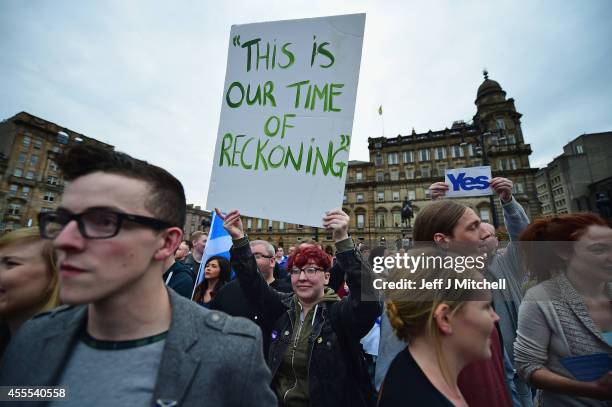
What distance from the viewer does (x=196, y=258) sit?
5676 millimetres

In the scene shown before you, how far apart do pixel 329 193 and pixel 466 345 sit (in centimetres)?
130

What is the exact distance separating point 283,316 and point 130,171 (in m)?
1.76

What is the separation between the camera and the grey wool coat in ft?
3.31

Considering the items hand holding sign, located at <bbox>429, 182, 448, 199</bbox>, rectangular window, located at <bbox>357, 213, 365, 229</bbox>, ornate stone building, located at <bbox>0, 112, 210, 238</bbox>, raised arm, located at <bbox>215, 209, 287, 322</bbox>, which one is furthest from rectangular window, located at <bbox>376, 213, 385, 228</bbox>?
raised arm, located at <bbox>215, 209, 287, 322</bbox>

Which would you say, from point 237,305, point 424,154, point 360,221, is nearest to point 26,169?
point 360,221

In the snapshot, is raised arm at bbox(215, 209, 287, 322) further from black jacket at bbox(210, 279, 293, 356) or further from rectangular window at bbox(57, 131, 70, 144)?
rectangular window at bbox(57, 131, 70, 144)

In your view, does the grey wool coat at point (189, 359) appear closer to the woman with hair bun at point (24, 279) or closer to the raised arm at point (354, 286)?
the woman with hair bun at point (24, 279)

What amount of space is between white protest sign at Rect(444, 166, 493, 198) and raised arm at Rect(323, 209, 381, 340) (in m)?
1.89

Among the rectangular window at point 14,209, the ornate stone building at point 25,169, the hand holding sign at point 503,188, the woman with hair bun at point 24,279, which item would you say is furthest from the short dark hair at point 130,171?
the rectangular window at point 14,209

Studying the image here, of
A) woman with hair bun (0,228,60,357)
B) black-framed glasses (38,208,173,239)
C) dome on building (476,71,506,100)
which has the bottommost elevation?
woman with hair bun (0,228,60,357)

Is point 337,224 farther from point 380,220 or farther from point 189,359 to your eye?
point 380,220

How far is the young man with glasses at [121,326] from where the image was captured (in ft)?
3.26

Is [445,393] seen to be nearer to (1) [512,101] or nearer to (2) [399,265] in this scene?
(2) [399,265]

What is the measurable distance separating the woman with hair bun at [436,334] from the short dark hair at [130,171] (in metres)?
1.30
